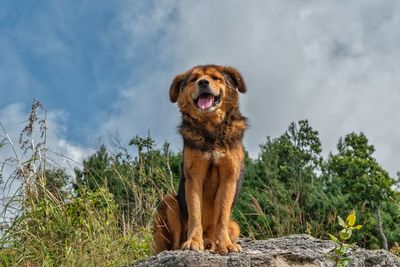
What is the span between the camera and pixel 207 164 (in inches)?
253

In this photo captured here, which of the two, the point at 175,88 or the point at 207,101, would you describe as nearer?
the point at 207,101

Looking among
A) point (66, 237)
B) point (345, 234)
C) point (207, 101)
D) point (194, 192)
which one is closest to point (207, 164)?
point (194, 192)

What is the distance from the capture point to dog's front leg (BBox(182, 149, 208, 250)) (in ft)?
20.1

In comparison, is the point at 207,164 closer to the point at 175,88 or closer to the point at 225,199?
the point at 225,199

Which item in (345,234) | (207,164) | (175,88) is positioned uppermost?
(175,88)

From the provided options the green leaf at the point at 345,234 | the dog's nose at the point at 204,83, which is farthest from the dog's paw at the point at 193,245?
the green leaf at the point at 345,234

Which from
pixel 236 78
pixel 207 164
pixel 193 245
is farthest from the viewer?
A: pixel 236 78

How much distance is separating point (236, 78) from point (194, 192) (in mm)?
1417

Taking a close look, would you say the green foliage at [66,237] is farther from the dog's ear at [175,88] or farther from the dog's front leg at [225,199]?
the dog's ear at [175,88]

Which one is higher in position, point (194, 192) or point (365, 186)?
point (365, 186)

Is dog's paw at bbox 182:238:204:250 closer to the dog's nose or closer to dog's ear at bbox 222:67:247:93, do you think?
the dog's nose

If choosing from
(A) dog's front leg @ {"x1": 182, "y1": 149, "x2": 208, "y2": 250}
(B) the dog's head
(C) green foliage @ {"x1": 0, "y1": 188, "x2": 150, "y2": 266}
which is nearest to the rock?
(A) dog's front leg @ {"x1": 182, "y1": 149, "x2": 208, "y2": 250}

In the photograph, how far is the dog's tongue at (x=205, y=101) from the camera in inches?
262

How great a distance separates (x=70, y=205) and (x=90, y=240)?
2.27 feet
